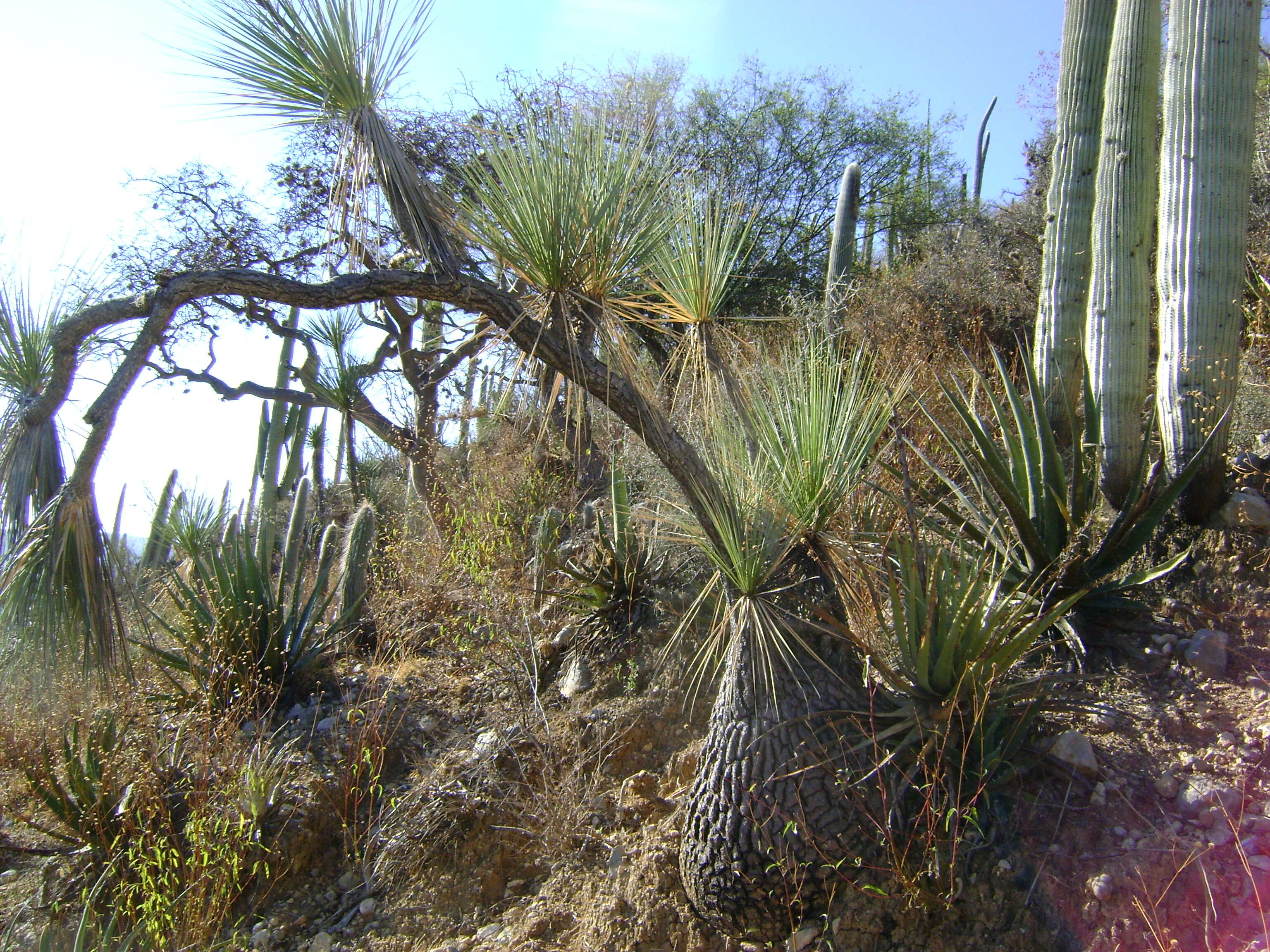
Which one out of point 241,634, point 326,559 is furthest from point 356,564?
point 241,634

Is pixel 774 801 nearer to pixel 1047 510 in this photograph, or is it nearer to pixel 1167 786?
pixel 1167 786

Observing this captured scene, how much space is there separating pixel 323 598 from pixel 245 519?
0.74 metres

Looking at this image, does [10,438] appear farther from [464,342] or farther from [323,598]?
[323,598]

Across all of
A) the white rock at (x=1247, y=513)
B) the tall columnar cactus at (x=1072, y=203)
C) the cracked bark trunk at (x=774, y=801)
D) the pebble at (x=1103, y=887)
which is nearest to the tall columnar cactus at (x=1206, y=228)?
the white rock at (x=1247, y=513)

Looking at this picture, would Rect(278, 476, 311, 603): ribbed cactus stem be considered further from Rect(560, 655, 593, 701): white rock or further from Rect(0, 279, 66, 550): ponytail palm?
Rect(0, 279, 66, 550): ponytail palm

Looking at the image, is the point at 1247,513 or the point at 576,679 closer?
the point at 1247,513

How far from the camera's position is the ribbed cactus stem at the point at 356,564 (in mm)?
5637

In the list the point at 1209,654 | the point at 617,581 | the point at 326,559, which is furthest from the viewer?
the point at 326,559

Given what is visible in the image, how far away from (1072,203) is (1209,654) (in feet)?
9.60

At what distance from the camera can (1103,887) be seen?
2.41m

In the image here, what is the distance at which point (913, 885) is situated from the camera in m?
2.47

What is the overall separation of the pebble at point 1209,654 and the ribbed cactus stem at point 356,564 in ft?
15.3

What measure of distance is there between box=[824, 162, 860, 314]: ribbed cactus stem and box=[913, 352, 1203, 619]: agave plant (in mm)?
3909

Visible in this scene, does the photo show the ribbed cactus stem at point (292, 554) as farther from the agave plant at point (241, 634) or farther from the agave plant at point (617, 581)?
the agave plant at point (617, 581)
